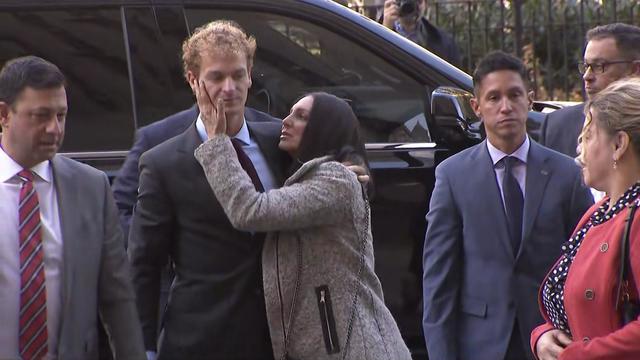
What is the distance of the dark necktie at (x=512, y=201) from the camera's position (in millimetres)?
4758

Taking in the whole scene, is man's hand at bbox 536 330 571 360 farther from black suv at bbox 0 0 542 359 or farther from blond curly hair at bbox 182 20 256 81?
black suv at bbox 0 0 542 359

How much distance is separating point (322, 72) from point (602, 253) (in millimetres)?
2682

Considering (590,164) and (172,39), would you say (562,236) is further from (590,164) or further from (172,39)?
(172,39)

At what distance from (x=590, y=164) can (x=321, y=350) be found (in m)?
1.09

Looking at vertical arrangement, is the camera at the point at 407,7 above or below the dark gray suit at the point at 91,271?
above

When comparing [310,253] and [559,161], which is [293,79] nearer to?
[559,161]

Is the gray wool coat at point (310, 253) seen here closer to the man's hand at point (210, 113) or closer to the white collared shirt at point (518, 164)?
the man's hand at point (210, 113)

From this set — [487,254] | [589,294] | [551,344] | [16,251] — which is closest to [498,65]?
[487,254]

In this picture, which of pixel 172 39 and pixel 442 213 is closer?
pixel 442 213

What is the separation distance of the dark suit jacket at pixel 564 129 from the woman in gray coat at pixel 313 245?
1.50m

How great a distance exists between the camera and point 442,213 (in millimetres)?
4801

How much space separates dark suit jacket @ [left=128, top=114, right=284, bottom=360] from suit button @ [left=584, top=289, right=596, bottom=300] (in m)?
1.22

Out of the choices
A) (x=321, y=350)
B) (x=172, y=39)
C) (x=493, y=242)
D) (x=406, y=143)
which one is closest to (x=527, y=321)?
(x=493, y=242)

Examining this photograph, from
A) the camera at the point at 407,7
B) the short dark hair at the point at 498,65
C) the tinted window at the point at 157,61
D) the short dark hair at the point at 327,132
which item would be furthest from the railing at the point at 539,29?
the short dark hair at the point at 327,132
